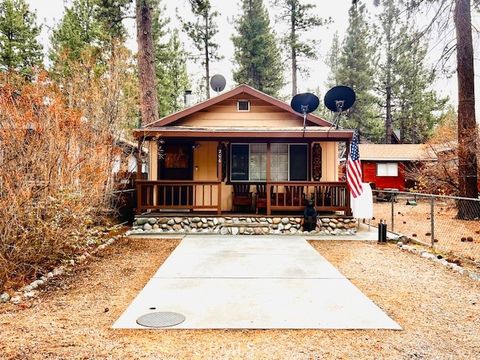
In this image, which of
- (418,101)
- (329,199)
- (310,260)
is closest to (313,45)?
(418,101)

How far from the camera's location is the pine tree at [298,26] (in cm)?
2438

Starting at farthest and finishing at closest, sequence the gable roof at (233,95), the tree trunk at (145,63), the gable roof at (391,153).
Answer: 1. the gable roof at (391,153)
2. the tree trunk at (145,63)
3. the gable roof at (233,95)

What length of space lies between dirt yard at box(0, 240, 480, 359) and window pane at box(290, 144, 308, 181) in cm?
551

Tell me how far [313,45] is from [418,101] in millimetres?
10570

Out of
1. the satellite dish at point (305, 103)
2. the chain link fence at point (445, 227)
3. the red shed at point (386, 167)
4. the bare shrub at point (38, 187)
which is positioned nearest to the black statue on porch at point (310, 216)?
the chain link fence at point (445, 227)

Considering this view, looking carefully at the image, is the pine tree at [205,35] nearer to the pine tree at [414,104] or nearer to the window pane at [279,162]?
the pine tree at [414,104]

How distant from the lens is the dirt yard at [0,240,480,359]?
2996 millimetres

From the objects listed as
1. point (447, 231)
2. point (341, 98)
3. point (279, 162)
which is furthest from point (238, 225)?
point (447, 231)

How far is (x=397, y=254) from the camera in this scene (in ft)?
22.9

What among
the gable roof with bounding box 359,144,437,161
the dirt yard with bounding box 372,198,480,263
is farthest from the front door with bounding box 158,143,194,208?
the gable roof with bounding box 359,144,437,161

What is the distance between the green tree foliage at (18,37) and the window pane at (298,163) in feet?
58.7

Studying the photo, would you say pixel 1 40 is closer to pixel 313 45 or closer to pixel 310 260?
pixel 313 45

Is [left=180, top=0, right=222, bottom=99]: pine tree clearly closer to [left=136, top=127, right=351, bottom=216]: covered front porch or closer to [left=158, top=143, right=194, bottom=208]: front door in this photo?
[left=158, top=143, right=194, bottom=208]: front door

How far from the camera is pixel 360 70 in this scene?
2925 cm
